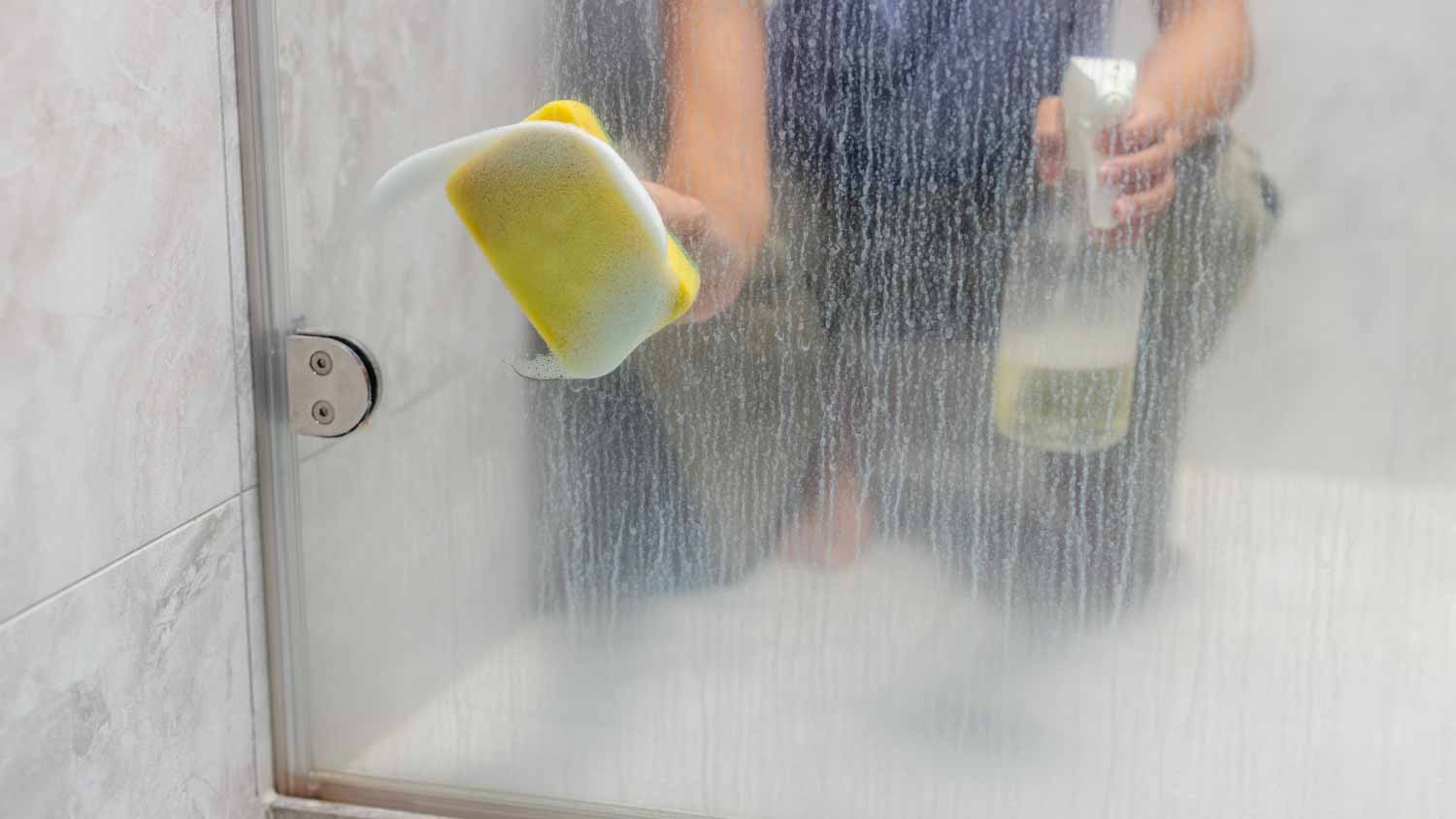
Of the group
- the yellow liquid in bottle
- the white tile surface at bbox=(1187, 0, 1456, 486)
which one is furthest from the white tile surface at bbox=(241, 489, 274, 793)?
the white tile surface at bbox=(1187, 0, 1456, 486)

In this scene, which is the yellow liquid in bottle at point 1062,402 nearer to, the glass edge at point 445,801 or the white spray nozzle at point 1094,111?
the white spray nozzle at point 1094,111

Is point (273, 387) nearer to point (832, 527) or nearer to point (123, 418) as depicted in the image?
point (123, 418)

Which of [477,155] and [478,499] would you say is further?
[478,499]

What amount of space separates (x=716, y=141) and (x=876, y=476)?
215 mm

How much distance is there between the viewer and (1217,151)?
2.00ft

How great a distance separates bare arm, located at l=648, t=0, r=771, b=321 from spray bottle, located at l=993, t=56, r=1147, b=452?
0.50 feet

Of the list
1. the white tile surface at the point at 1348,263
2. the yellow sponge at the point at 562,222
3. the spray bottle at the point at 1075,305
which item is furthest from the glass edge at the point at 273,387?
the white tile surface at the point at 1348,263

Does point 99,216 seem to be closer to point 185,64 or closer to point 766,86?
point 185,64

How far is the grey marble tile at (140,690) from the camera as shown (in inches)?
22.0

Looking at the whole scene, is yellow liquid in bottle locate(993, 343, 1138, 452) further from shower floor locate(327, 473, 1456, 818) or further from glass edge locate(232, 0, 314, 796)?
glass edge locate(232, 0, 314, 796)

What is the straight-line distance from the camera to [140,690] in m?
0.64

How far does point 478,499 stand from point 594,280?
193 millimetres

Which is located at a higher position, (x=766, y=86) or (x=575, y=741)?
(x=766, y=86)

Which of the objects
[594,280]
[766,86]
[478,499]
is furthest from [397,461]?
[766,86]
